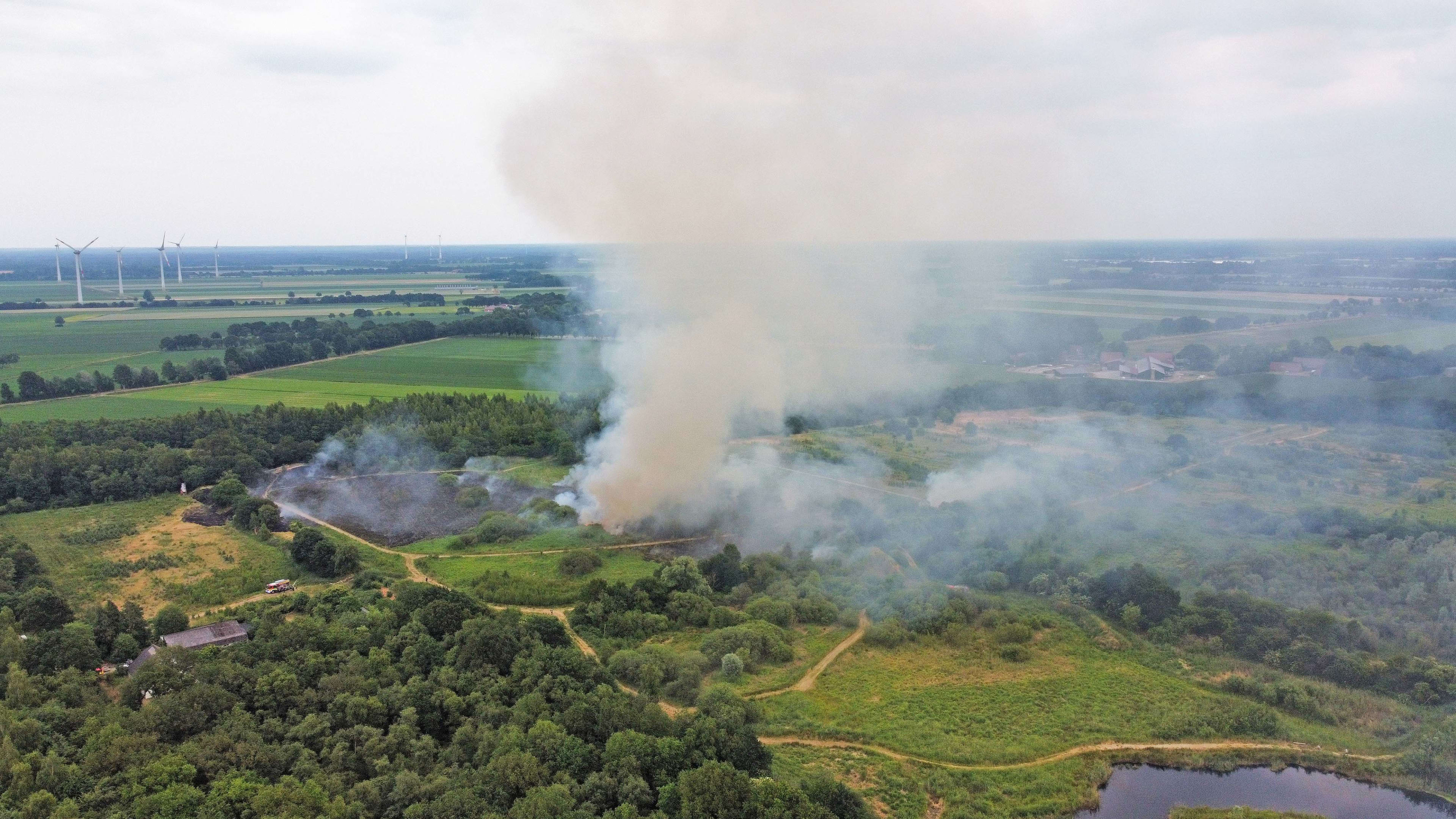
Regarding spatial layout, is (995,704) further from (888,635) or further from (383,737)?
(383,737)

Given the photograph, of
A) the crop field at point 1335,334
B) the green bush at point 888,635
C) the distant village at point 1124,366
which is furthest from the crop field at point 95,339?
the crop field at point 1335,334

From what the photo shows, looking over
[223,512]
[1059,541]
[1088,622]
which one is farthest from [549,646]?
[223,512]

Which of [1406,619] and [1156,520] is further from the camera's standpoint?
[1156,520]

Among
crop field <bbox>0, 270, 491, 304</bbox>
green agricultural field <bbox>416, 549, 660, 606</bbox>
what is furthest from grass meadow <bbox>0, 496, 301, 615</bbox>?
crop field <bbox>0, 270, 491, 304</bbox>

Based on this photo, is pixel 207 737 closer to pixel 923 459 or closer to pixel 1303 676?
pixel 1303 676

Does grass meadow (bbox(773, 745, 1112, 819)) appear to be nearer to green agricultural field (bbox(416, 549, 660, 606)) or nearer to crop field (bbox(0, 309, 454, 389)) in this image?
green agricultural field (bbox(416, 549, 660, 606))

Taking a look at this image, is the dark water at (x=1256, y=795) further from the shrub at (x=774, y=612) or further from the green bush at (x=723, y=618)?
the green bush at (x=723, y=618)

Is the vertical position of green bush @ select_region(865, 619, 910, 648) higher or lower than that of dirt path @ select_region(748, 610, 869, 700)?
higher
